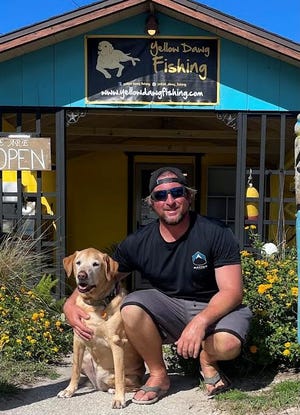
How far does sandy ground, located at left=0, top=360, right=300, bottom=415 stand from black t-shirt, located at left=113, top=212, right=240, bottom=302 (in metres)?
0.71

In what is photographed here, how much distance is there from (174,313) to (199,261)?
0.42 metres

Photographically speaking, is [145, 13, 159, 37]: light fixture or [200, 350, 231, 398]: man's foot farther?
[145, 13, 159, 37]: light fixture

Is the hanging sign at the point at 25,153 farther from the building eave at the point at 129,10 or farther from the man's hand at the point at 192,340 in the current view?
the man's hand at the point at 192,340

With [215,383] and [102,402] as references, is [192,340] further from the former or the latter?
[102,402]

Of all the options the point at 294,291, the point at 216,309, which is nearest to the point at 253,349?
the point at 294,291

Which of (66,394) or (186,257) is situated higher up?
(186,257)

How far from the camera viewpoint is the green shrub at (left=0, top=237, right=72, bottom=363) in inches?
183

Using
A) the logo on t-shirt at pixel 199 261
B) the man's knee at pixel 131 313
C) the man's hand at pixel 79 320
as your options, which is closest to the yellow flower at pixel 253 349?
the logo on t-shirt at pixel 199 261

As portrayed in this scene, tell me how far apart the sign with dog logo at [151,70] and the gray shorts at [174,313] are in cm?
298

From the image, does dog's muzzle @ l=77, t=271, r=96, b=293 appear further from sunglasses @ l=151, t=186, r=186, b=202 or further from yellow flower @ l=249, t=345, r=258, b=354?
yellow flower @ l=249, t=345, r=258, b=354

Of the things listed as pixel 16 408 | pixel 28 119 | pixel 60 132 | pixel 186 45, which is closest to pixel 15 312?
pixel 16 408

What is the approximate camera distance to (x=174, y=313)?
3865mm

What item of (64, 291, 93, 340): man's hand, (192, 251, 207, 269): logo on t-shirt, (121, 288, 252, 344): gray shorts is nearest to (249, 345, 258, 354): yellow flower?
(121, 288, 252, 344): gray shorts

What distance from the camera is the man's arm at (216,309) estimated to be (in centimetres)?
348
